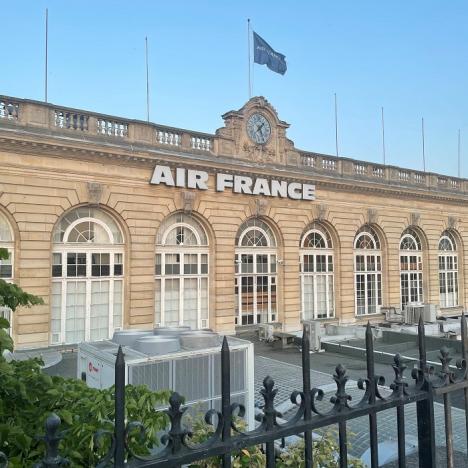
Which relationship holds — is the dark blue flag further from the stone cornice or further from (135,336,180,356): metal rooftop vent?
(135,336,180,356): metal rooftop vent

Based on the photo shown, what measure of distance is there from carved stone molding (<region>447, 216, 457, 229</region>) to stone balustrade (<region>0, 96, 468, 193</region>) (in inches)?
127

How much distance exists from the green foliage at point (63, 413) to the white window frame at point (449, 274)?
29142 mm

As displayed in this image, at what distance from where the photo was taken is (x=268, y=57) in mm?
22594

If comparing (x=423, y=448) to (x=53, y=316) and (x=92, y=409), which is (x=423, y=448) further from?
(x=53, y=316)

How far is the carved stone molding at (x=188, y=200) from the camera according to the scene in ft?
61.2

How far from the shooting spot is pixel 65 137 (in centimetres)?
1598

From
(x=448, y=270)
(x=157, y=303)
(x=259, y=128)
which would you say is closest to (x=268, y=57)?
(x=259, y=128)

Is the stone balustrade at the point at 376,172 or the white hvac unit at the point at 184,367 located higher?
the stone balustrade at the point at 376,172

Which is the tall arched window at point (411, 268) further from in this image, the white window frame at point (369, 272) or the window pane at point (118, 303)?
the window pane at point (118, 303)

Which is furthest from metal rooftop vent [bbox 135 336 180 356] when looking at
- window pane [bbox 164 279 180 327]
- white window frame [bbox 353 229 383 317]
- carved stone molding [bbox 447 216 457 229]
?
carved stone molding [bbox 447 216 457 229]

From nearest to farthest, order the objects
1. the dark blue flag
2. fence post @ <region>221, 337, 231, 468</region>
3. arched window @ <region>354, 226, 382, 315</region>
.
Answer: fence post @ <region>221, 337, 231, 468</region> → the dark blue flag → arched window @ <region>354, 226, 382, 315</region>

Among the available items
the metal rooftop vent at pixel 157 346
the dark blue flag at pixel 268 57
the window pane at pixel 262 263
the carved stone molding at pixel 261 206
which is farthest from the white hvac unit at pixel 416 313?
the metal rooftop vent at pixel 157 346

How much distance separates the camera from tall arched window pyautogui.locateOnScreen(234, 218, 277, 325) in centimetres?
2069

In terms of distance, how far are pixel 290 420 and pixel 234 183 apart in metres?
17.8
